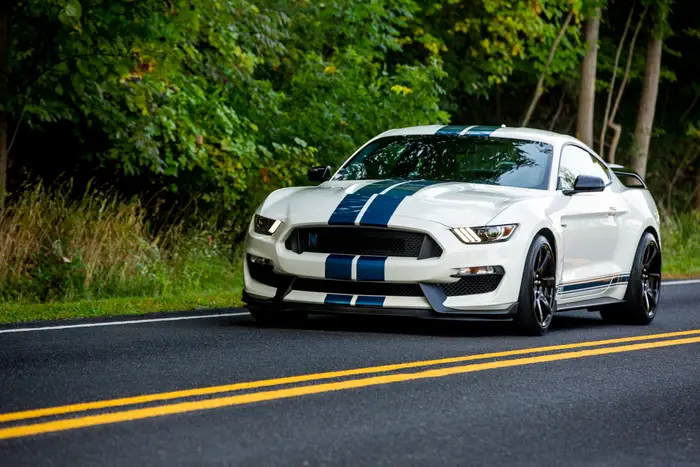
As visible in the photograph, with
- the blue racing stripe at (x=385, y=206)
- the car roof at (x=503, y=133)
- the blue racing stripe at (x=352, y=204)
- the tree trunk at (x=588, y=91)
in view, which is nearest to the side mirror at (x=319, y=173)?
the car roof at (x=503, y=133)

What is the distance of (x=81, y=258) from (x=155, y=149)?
2.39 metres

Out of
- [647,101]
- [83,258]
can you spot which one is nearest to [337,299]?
[83,258]

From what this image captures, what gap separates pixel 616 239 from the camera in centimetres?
1228

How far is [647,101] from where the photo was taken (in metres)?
30.4

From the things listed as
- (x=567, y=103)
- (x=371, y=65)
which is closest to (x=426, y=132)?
(x=371, y=65)

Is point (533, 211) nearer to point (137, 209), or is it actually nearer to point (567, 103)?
point (137, 209)

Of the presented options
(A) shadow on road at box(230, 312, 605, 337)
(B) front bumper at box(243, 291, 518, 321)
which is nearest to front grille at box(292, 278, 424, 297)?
(B) front bumper at box(243, 291, 518, 321)

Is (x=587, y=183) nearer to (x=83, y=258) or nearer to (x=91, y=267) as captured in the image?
(x=91, y=267)

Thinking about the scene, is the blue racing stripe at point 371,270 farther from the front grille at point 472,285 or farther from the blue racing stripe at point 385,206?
the front grille at point 472,285

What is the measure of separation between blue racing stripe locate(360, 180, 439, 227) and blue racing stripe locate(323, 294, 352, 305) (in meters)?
0.55

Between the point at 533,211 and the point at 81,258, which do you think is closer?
the point at 533,211

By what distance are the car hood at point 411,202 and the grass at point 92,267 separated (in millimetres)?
2227

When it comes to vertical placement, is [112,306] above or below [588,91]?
above

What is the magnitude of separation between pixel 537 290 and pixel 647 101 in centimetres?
2057
